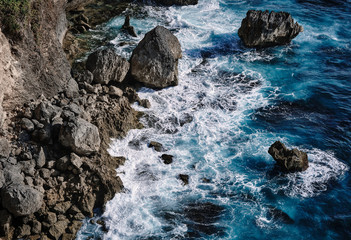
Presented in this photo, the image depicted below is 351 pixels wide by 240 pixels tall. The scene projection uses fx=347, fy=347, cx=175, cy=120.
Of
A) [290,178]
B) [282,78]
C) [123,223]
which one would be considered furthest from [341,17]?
[123,223]

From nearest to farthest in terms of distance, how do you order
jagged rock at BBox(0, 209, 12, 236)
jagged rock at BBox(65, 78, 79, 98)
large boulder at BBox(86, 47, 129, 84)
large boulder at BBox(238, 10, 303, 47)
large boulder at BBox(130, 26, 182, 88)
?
jagged rock at BBox(0, 209, 12, 236), jagged rock at BBox(65, 78, 79, 98), large boulder at BBox(86, 47, 129, 84), large boulder at BBox(130, 26, 182, 88), large boulder at BBox(238, 10, 303, 47)

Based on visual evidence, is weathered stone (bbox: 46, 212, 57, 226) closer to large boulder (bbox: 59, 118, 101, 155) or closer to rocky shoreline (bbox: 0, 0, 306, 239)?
rocky shoreline (bbox: 0, 0, 306, 239)

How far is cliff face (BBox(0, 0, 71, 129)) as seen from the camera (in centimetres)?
1657

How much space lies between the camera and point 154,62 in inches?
887

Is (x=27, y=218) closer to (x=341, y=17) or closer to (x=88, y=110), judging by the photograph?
(x=88, y=110)

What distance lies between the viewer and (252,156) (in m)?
19.4

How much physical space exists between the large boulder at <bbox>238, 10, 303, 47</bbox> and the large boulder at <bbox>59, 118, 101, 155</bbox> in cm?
1744

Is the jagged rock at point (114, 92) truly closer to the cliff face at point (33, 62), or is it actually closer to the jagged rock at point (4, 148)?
the cliff face at point (33, 62)

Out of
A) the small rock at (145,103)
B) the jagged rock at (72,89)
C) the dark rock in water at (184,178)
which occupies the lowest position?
the dark rock in water at (184,178)

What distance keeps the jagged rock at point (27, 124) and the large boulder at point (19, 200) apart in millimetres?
3170

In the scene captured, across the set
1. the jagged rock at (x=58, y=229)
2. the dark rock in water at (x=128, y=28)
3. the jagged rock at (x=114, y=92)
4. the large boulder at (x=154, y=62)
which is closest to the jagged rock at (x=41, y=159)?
the jagged rock at (x=58, y=229)

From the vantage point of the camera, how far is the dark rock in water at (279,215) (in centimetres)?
1594

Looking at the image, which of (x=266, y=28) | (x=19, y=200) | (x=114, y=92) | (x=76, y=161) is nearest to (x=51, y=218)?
(x=19, y=200)

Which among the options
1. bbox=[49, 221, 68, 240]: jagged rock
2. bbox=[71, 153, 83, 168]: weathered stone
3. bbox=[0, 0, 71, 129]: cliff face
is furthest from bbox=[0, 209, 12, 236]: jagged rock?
bbox=[0, 0, 71, 129]: cliff face
